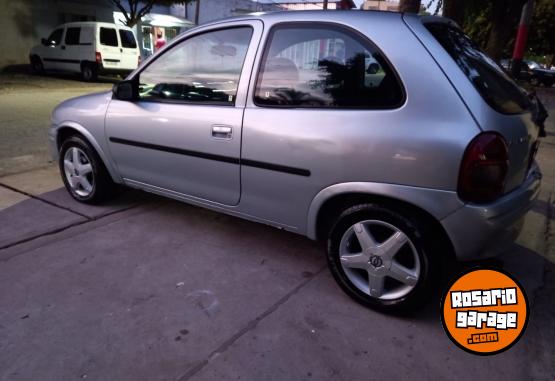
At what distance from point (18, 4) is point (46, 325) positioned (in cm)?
1993

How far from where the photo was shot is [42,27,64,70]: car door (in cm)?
1510

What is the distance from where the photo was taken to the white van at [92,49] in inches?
554

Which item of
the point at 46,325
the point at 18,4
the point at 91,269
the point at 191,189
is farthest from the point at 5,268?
the point at 18,4

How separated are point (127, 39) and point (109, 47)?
2.61 ft

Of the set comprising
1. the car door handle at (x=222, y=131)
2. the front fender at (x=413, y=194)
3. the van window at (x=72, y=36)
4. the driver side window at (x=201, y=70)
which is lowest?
the front fender at (x=413, y=194)

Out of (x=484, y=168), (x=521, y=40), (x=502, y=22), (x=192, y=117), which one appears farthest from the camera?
(x=502, y=22)

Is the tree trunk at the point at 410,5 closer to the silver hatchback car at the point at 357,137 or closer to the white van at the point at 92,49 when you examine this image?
the silver hatchback car at the point at 357,137

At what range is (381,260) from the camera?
2.27 meters

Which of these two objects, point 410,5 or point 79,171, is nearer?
point 79,171

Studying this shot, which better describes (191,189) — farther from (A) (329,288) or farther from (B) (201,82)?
(A) (329,288)

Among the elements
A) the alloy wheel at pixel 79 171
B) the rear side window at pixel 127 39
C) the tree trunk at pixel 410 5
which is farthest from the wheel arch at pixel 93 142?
the rear side window at pixel 127 39

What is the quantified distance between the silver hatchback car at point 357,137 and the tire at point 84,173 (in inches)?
29.7

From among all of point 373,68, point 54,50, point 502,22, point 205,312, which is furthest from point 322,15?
point 54,50

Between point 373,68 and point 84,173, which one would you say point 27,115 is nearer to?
point 84,173
